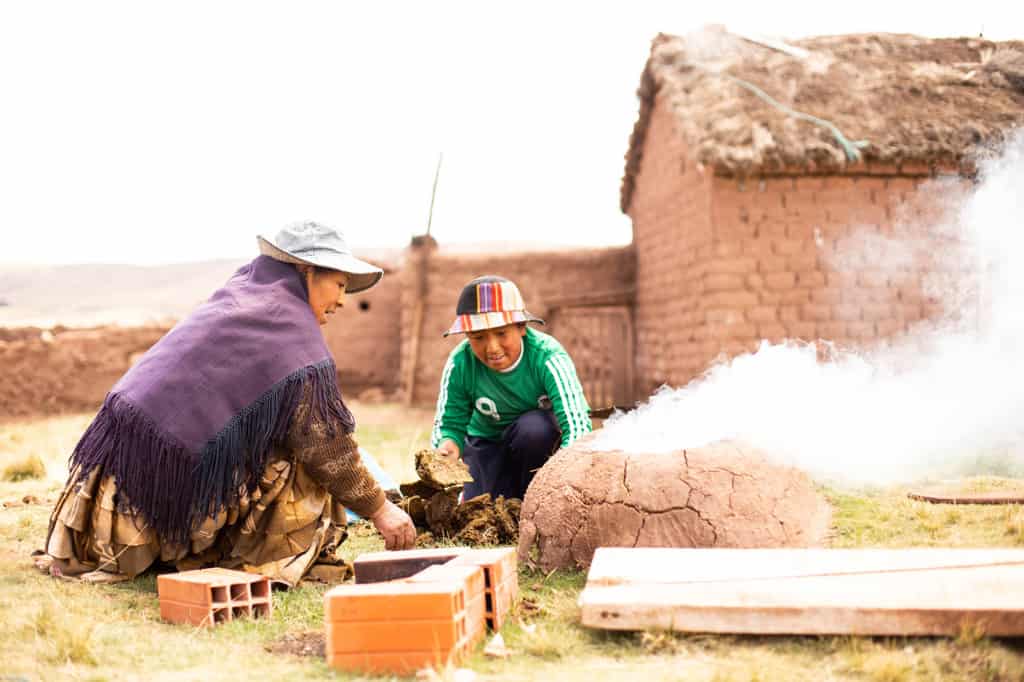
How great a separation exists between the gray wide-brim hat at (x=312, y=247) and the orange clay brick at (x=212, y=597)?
1257mm

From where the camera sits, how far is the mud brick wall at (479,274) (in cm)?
1298

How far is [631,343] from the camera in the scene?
12.8 meters

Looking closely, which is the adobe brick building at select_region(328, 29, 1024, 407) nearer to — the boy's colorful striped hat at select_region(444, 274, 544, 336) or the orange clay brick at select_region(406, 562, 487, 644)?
the boy's colorful striped hat at select_region(444, 274, 544, 336)

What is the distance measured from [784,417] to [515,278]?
863 cm

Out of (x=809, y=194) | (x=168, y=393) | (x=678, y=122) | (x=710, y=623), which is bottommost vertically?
(x=710, y=623)

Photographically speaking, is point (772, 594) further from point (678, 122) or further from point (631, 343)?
point (631, 343)

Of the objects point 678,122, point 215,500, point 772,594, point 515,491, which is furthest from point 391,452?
point 772,594

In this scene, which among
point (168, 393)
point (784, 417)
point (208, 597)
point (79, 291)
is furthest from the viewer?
point (79, 291)

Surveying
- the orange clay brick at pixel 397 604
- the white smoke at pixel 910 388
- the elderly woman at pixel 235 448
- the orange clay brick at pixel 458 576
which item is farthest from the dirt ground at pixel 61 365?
the orange clay brick at pixel 397 604

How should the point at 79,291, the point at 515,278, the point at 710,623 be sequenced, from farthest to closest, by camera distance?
the point at 79,291 < the point at 515,278 < the point at 710,623

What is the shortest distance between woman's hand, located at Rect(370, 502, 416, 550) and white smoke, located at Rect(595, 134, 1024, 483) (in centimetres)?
90

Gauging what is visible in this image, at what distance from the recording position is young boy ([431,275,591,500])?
4.82 m

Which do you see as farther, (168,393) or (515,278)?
(515,278)

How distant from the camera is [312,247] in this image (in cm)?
388
